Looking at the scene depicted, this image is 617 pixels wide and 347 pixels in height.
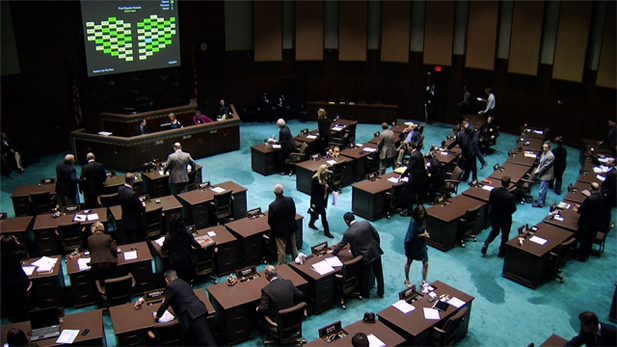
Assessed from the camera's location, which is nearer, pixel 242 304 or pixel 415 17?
pixel 242 304

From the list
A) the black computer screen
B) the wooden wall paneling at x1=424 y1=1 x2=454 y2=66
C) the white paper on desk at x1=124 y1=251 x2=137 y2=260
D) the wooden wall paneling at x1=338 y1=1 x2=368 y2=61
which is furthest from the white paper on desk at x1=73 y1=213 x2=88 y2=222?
the wooden wall paneling at x1=424 y1=1 x2=454 y2=66

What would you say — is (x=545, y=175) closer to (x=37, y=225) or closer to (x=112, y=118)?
(x=37, y=225)

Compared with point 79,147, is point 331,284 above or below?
below

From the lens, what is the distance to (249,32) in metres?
19.7

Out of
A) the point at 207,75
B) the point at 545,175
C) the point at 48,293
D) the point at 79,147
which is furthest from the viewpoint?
the point at 207,75

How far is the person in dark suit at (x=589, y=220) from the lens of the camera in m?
9.50

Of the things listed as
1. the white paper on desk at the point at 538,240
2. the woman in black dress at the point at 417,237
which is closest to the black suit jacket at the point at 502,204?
the white paper on desk at the point at 538,240

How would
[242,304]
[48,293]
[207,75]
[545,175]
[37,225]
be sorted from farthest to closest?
[207,75] < [545,175] < [37,225] < [48,293] < [242,304]

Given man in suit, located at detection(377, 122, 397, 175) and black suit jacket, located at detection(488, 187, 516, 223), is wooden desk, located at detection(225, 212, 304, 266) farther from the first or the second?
man in suit, located at detection(377, 122, 397, 175)

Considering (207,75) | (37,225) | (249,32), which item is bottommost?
(37,225)

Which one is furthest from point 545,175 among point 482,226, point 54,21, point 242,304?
point 54,21

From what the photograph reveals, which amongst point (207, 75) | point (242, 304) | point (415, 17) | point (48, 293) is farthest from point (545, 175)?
point (207, 75)

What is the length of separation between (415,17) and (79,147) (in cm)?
1289

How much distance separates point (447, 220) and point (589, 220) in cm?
261
